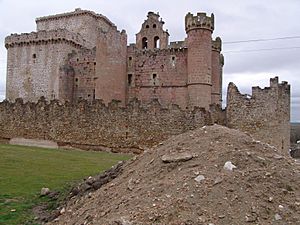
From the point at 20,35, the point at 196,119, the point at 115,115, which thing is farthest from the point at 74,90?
the point at 196,119

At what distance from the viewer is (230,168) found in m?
8.56

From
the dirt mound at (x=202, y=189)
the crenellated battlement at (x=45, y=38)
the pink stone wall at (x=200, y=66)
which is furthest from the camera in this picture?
the crenellated battlement at (x=45, y=38)

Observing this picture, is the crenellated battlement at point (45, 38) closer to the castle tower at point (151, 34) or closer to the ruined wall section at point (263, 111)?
the castle tower at point (151, 34)

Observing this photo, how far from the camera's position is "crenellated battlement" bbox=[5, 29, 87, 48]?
147ft

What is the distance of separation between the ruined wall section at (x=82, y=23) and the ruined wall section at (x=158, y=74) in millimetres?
11201

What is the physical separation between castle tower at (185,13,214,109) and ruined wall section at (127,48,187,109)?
1805mm

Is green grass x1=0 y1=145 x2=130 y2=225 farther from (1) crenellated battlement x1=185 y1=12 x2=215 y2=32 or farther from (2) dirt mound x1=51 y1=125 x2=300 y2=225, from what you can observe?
(1) crenellated battlement x1=185 y1=12 x2=215 y2=32

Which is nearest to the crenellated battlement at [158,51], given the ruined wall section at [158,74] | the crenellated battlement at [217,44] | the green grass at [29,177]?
the ruined wall section at [158,74]

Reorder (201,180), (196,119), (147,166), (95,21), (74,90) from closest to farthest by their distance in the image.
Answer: (201,180) < (147,166) < (196,119) < (74,90) < (95,21)

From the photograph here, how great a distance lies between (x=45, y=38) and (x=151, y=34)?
10.4m

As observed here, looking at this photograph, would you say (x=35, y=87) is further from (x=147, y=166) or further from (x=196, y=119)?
(x=147, y=166)

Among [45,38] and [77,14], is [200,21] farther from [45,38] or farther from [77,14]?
[77,14]

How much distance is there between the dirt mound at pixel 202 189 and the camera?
7.39 metres

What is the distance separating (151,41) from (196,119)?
66.6 feet
